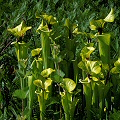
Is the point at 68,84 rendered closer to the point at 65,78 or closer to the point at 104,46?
the point at 65,78

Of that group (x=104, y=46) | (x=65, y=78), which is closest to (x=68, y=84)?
(x=65, y=78)

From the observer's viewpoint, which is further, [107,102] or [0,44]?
[0,44]

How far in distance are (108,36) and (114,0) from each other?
1685 millimetres

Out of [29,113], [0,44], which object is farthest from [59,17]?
[29,113]

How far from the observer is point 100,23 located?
4.44 ft

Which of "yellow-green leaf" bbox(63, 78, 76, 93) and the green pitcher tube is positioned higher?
the green pitcher tube

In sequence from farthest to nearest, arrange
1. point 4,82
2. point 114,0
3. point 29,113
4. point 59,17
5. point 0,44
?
point 114,0 < point 59,17 < point 0,44 < point 4,82 < point 29,113

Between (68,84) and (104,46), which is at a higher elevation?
(104,46)

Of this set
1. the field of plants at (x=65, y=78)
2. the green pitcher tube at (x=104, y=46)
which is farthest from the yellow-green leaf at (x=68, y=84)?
the green pitcher tube at (x=104, y=46)

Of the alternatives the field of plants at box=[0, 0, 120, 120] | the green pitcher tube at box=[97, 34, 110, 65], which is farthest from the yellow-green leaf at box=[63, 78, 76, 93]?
the green pitcher tube at box=[97, 34, 110, 65]

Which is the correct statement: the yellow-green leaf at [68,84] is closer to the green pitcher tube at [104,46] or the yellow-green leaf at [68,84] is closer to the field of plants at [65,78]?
the field of plants at [65,78]

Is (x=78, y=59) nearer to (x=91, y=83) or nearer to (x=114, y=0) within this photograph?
(x=91, y=83)

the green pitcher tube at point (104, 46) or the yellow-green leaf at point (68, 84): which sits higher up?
the green pitcher tube at point (104, 46)

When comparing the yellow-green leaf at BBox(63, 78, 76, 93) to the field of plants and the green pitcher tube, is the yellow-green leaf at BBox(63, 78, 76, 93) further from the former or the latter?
the green pitcher tube
